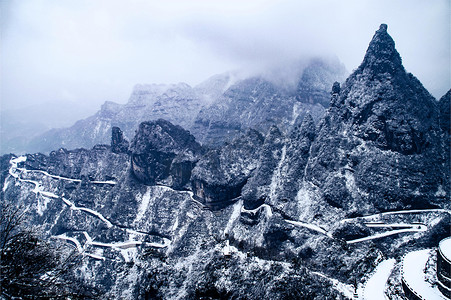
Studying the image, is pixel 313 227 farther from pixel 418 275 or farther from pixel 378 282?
pixel 418 275

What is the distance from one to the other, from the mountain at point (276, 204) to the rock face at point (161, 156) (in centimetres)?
71

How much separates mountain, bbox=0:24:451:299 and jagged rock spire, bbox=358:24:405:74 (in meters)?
0.46

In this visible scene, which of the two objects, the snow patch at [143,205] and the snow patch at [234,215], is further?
the snow patch at [143,205]

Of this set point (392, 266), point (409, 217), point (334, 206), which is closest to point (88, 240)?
point (334, 206)

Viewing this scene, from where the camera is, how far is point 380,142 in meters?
102

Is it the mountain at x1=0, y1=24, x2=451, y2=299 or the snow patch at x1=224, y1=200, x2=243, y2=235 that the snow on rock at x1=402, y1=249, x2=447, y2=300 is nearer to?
the mountain at x1=0, y1=24, x2=451, y2=299

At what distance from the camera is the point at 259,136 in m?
152

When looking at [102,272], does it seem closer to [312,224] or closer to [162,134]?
[162,134]

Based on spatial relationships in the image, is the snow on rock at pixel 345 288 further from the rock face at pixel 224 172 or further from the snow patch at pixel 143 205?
the snow patch at pixel 143 205

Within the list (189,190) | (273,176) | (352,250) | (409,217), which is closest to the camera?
(352,250)

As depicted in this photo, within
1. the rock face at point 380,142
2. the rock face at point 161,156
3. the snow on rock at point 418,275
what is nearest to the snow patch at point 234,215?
the rock face at point 161,156

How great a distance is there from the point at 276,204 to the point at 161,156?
72.0 m

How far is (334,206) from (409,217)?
75.8 ft

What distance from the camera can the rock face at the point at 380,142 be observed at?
92.5 meters
